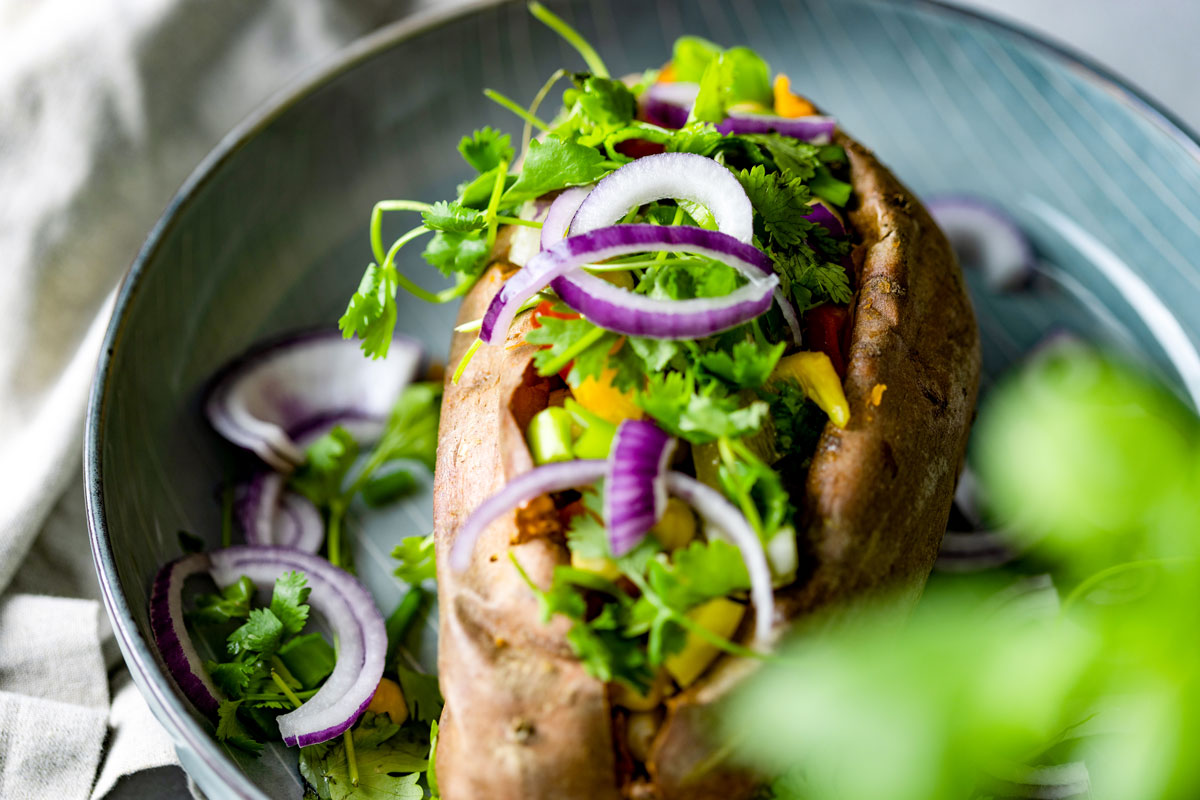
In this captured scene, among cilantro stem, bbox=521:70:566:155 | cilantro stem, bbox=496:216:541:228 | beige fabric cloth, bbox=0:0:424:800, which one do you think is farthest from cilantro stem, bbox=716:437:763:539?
beige fabric cloth, bbox=0:0:424:800

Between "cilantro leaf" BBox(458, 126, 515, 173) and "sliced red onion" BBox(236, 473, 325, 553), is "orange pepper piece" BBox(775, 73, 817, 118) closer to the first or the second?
"cilantro leaf" BBox(458, 126, 515, 173)

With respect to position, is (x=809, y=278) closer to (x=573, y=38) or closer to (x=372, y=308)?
(x=372, y=308)

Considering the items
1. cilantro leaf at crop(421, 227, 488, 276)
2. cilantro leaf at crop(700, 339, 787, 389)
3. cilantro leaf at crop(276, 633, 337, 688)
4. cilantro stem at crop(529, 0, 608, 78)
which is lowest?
cilantro leaf at crop(276, 633, 337, 688)

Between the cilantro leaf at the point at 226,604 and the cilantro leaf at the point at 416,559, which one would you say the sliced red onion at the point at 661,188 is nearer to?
the cilantro leaf at the point at 416,559

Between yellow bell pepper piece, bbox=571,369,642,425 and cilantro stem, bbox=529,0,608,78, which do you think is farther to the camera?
cilantro stem, bbox=529,0,608,78

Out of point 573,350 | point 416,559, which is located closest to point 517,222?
point 573,350

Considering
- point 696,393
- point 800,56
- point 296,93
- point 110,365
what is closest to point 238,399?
point 110,365

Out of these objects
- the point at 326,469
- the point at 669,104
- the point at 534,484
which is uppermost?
the point at 669,104
